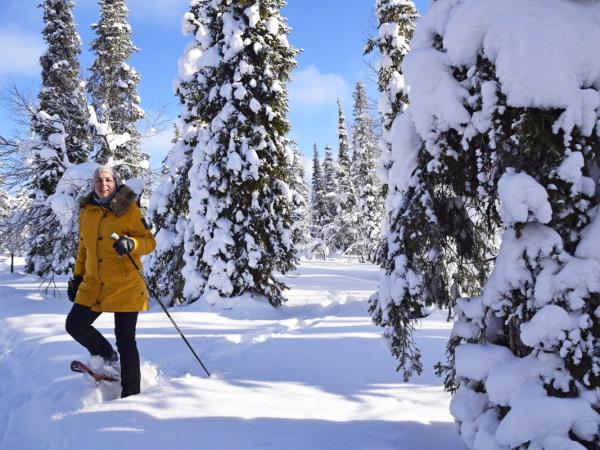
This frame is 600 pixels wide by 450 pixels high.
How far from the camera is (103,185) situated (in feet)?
14.2

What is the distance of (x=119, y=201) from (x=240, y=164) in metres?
7.32

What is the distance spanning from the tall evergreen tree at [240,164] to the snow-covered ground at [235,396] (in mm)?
4083

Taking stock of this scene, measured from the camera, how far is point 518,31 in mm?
2508

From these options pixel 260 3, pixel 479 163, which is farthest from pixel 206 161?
pixel 479 163

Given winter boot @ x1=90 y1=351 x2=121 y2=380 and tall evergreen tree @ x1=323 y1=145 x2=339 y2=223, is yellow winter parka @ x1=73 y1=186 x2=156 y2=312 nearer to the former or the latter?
winter boot @ x1=90 y1=351 x2=121 y2=380

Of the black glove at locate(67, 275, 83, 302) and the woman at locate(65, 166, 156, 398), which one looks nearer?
the woman at locate(65, 166, 156, 398)

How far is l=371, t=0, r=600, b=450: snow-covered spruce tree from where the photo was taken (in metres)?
2.27

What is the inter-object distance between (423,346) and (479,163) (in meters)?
4.21

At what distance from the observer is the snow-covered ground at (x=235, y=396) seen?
3.26 meters

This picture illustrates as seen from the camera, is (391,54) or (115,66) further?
(115,66)

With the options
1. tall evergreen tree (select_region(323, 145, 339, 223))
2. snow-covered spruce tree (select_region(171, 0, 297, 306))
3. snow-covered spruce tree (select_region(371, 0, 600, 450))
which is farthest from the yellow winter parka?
tall evergreen tree (select_region(323, 145, 339, 223))

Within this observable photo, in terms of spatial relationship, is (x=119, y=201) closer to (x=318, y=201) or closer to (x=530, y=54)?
(x=530, y=54)

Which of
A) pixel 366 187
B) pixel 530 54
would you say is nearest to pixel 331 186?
pixel 366 187

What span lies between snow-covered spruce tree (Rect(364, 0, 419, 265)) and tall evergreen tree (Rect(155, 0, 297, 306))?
159 inches
